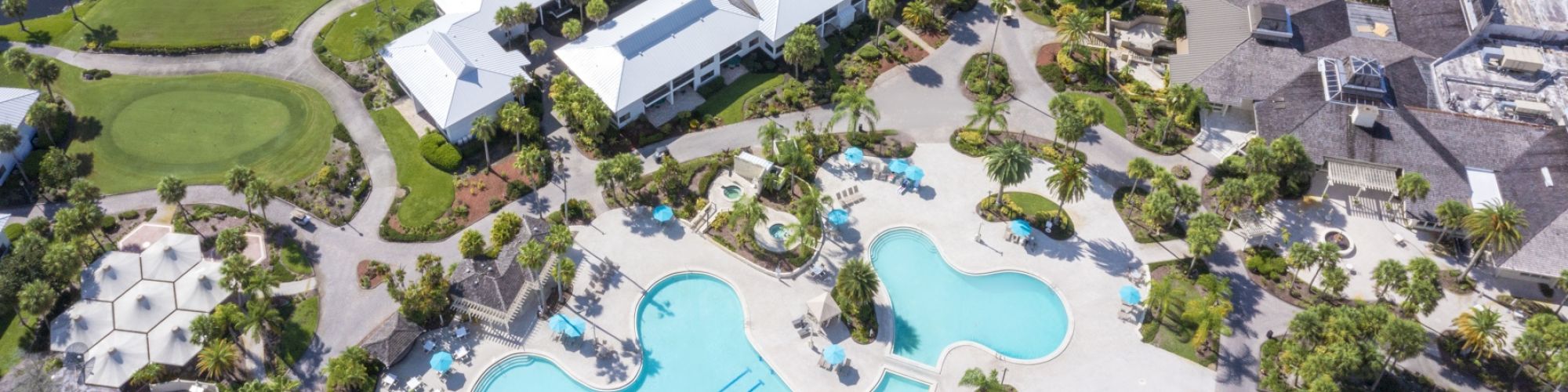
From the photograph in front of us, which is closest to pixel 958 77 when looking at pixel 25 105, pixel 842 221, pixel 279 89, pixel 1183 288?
pixel 842 221

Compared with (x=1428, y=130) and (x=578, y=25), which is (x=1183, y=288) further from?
(x=578, y=25)

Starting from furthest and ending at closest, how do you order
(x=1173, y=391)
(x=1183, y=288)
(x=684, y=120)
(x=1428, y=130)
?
(x=684, y=120)
(x=1428, y=130)
(x=1183, y=288)
(x=1173, y=391)

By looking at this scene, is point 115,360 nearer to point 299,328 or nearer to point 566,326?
point 299,328

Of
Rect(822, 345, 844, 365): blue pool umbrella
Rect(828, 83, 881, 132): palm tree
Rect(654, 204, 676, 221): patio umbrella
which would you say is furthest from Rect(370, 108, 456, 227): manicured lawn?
Rect(822, 345, 844, 365): blue pool umbrella

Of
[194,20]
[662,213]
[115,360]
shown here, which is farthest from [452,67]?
[194,20]

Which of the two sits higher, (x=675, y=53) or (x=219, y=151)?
(x=675, y=53)

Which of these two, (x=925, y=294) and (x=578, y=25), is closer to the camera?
(x=925, y=294)

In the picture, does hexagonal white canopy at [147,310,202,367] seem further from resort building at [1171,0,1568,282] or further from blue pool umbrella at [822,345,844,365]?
resort building at [1171,0,1568,282]
